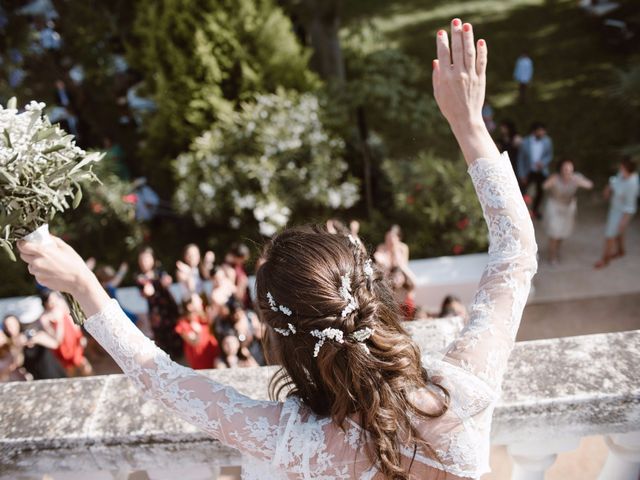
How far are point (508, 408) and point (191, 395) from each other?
0.85 metres

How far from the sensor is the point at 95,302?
1.40 metres

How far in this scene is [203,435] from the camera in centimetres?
166

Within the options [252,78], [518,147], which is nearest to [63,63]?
[252,78]

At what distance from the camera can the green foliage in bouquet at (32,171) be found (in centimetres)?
142

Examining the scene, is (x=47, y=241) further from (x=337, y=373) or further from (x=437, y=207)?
(x=437, y=207)

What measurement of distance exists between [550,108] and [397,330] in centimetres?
1110

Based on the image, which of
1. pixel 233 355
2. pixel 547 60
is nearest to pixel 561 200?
pixel 233 355

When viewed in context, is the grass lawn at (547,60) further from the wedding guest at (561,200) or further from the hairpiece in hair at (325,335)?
the hairpiece in hair at (325,335)

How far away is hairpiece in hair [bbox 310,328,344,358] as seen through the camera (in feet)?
4.25

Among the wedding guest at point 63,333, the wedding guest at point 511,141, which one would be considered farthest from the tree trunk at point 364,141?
the wedding guest at point 63,333

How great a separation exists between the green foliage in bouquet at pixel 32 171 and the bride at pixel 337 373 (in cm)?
9

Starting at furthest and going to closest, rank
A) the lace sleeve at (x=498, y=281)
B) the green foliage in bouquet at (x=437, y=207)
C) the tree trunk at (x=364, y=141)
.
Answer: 1. the tree trunk at (x=364, y=141)
2. the green foliage in bouquet at (x=437, y=207)
3. the lace sleeve at (x=498, y=281)

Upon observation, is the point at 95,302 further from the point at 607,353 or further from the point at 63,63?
the point at 63,63

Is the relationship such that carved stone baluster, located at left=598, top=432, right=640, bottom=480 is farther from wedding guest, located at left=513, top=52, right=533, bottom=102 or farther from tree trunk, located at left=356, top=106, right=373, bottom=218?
wedding guest, located at left=513, top=52, right=533, bottom=102
